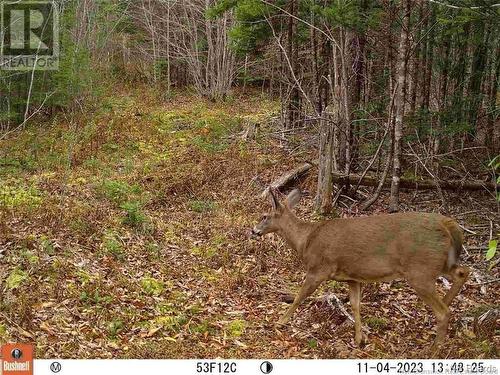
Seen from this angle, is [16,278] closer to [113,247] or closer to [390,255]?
[113,247]

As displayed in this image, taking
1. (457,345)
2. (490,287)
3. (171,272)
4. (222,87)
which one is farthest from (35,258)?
(222,87)

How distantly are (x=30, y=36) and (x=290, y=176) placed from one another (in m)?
11.8

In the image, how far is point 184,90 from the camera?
3156cm

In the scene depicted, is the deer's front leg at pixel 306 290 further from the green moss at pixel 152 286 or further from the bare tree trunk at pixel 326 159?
the bare tree trunk at pixel 326 159

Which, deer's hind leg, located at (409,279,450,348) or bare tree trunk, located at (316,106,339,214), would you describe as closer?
deer's hind leg, located at (409,279,450,348)

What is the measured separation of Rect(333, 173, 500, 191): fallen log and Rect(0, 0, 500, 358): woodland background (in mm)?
36

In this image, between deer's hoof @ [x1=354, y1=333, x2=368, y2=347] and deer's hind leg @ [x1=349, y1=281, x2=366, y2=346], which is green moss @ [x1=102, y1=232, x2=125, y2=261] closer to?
deer's hind leg @ [x1=349, y1=281, x2=366, y2=346]

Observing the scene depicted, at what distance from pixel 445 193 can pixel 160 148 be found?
30.6ft

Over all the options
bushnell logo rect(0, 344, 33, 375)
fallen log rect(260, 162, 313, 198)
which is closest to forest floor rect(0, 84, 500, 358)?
fallen log rect(260, 162, 313, 198)

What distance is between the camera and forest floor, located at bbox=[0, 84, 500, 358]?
6051 mm

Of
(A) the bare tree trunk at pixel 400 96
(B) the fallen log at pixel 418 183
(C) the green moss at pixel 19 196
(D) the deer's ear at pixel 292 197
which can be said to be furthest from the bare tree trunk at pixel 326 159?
(C) the green moss at pixel 19 196

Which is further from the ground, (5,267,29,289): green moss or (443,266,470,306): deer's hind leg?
(443,266,470,306): deer's hind leg

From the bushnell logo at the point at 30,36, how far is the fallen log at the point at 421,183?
11475 millimetres

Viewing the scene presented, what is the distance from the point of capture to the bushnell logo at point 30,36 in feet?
58.0
